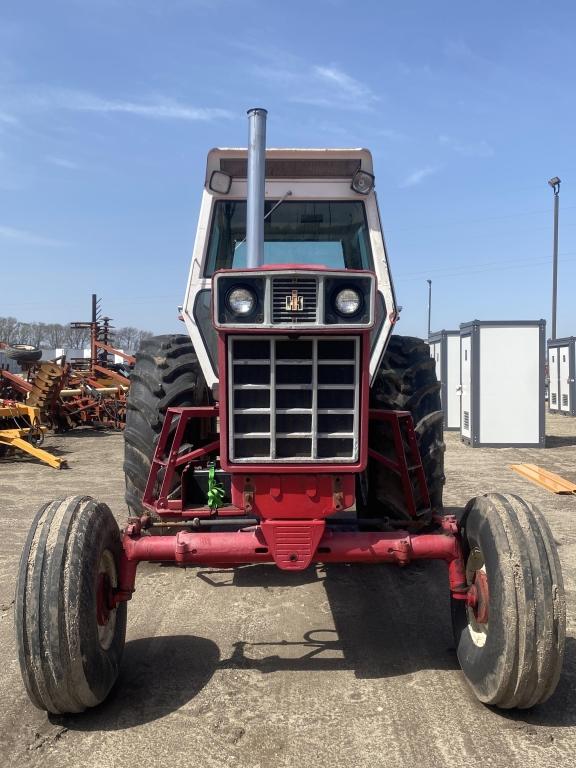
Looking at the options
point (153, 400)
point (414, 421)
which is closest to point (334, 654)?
point (414, 421)

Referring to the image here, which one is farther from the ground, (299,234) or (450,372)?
(299,234)

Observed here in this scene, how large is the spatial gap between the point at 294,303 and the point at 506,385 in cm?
1123

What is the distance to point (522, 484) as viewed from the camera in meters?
9.09

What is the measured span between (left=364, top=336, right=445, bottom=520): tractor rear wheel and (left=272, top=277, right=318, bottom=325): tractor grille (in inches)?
64.4

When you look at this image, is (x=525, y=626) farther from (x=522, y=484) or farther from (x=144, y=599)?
(x=522, y=484)

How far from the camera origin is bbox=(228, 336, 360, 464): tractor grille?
3.17 metres

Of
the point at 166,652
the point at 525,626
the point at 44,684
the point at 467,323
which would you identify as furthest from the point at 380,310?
the point at 467,323

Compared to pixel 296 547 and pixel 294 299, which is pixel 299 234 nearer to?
pixel 294 299

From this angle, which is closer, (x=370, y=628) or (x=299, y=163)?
(x=370, y=628)

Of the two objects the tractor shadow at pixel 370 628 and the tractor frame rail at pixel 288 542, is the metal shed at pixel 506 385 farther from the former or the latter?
the tractor frame rail at pixel 288 542

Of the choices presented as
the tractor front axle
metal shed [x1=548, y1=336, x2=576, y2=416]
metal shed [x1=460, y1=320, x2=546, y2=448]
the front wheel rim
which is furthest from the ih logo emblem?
metal shed [x1=548, y1=336, x2=576, y2=416]

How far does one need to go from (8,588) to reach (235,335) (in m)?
2.97

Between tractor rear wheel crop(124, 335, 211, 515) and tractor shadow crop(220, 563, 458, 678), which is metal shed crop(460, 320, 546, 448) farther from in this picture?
tractor rear wheel crop(124, 335, 211, 515)

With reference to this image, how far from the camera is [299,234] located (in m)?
4.84
